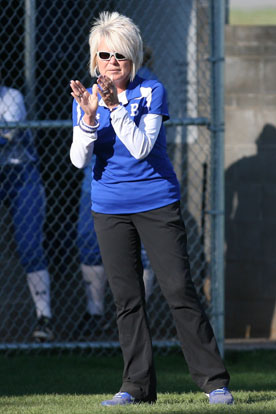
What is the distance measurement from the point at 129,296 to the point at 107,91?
3.28 ft

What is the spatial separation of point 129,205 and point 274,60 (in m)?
3.14

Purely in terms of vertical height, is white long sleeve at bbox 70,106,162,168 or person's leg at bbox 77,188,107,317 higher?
white long sleeve at bbox 70,106,162,168

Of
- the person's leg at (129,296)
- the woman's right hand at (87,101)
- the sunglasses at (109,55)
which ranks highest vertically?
the sunglasses at (109,55)

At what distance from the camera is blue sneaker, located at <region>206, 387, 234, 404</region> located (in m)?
3.91

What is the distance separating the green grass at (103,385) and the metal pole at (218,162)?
41 centimetres

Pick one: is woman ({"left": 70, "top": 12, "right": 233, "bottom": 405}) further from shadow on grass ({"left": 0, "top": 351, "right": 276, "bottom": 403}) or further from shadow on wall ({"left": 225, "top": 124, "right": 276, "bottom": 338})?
shadow on wall ({"left": 225, "top": 124, "right": 276, "bottom": 338})

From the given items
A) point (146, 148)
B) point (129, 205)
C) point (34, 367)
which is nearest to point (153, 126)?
point (146, 148)

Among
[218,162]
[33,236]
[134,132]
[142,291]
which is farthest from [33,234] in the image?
[134,132]

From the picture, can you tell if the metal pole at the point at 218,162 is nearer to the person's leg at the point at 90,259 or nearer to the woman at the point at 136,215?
the person's leg at the point at 90,259

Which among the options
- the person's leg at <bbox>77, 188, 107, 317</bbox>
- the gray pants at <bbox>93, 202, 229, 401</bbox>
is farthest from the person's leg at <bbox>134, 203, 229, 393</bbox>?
the person's leg at <bbox>77, 188, 107, 317</bbox>

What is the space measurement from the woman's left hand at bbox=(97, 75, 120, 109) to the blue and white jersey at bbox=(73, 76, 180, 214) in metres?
0.19

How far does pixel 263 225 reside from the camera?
675cm

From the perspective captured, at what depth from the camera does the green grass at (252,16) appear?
88.0ft

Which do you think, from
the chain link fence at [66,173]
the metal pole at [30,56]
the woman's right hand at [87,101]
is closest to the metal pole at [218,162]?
the chain link fence at [66,173]
